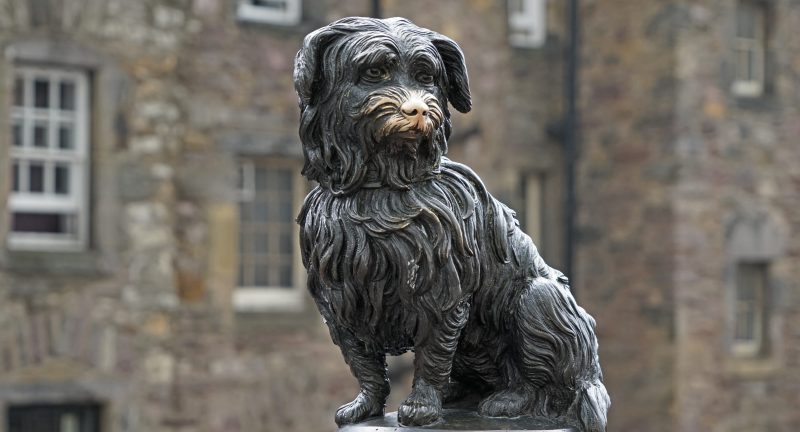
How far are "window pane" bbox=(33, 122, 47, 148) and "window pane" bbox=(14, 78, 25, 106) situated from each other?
25cm

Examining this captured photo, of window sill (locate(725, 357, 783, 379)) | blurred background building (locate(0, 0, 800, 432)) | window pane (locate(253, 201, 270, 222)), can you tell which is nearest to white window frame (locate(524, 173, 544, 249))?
blurred background building (locate(0, 0, 800, 432))

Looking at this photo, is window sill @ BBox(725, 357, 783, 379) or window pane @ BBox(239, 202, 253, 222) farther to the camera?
window sill @ BBox(725, 357, 783, 379)

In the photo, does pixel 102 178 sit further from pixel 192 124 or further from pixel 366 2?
pixel 366 2

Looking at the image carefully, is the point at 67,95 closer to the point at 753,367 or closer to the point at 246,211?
the point at 246,211

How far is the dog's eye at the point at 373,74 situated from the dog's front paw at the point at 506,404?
111 cm

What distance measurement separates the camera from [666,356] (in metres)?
16.7

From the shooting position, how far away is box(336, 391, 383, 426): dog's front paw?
4430 mm

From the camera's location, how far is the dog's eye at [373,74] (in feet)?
13.5

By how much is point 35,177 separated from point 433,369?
32.6ft

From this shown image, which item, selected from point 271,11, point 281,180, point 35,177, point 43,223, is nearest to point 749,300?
point 281,180

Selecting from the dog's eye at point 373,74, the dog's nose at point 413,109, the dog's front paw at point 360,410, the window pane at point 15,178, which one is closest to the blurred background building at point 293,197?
the window pane at point 15,178

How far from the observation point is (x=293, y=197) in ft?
49.6

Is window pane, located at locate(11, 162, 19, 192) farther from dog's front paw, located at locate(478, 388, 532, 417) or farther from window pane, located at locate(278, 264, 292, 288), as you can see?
dog's front paw, located at locate(478, 388, 532, 417)

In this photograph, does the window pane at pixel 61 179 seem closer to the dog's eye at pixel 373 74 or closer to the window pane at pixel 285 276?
the window pane at pixel 285 276
